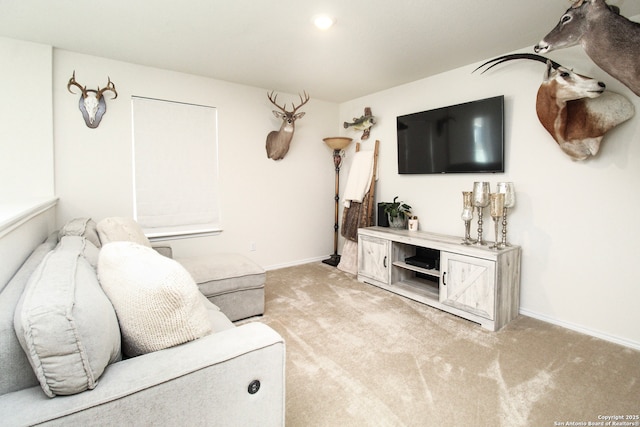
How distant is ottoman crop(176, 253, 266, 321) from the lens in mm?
2574

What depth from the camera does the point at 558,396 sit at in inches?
70.2

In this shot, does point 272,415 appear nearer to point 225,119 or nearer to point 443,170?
point 443,170

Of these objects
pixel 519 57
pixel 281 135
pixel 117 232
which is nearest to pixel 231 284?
pixel 117 232

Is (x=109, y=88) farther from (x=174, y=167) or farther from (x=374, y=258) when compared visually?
(x=374, y=258)

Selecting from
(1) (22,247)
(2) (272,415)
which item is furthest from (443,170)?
(1) (22,247)

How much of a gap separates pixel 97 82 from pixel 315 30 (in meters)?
2.14

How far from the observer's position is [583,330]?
2.56m

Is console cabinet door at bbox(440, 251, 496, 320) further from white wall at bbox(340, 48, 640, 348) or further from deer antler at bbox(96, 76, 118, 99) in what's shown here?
deer antler at bbox(96, 76, 118, 99)

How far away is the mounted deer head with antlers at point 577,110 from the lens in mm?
2248

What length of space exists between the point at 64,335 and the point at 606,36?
8.95 ft

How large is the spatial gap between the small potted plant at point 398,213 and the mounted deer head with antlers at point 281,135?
1.51 meters

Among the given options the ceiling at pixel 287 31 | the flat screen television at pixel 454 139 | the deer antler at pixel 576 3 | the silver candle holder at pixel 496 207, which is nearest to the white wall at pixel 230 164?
the ceiling at pixel 287 31

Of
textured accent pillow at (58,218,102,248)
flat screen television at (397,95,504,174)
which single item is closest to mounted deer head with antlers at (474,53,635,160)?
flat screen television at (397,95,504,174)

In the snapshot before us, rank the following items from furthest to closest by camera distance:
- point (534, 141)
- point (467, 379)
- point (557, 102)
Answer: point (534, 141), point (557, 102), point (467, 379)
